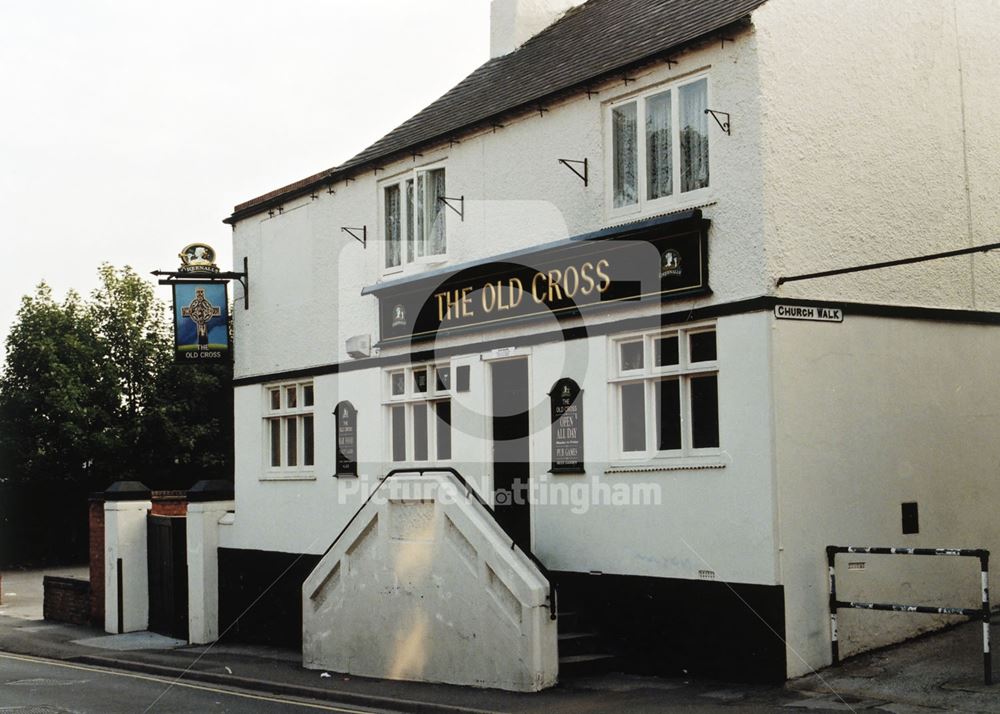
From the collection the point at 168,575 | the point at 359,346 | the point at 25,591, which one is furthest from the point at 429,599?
the point at 25,591

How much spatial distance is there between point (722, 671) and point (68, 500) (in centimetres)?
3568

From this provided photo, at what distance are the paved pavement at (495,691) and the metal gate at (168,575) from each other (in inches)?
105

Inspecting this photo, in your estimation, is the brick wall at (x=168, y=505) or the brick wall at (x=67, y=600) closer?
the brick wall at (x=67, y=600)

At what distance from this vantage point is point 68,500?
4303 cm

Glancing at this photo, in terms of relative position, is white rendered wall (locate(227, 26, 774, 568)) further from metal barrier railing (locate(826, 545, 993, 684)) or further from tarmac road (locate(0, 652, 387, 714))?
tarmac road (locate(0, 652, 387, 714))

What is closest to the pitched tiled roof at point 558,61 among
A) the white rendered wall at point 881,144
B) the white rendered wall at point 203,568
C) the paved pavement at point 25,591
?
the white rendered wall at point 881,144

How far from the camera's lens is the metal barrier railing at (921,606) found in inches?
406

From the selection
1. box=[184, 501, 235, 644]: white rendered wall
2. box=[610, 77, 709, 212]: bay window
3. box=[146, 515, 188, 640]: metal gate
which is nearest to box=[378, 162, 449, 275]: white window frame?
box=[610, 77, 709, 212]: bay window

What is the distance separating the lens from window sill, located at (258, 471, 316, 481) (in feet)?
60.8

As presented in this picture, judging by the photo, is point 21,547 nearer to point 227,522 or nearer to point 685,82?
point 227,522

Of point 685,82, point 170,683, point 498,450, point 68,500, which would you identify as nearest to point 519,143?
point 685,82

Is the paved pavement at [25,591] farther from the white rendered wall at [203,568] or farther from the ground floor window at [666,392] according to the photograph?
the ground floor window at [666,392]

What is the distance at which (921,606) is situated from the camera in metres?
10.9

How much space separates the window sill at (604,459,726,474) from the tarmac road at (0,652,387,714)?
3.58 meters
